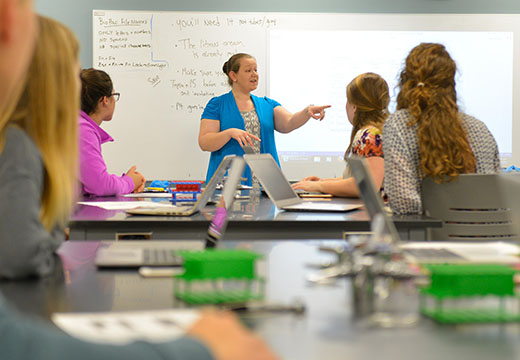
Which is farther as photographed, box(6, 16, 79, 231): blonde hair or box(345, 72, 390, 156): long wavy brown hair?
box(345, 72, 390, 156): long wavy brown hair

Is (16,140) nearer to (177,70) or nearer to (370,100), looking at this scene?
(370,100)

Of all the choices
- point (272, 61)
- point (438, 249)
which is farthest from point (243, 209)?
point (272, 61)

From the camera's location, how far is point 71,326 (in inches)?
33.8

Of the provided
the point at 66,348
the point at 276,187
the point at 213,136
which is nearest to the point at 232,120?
the point at 213,136

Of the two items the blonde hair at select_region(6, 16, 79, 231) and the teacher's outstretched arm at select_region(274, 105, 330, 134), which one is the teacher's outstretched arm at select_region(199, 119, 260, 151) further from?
the blonde hair at select_region(6, 16, 79, 231)

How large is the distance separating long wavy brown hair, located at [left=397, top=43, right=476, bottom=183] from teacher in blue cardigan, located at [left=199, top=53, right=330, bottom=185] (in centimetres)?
194

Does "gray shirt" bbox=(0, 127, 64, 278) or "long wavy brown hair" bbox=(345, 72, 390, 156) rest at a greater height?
"long wavy brown hair" bbox=(345, 72, 390, 156)

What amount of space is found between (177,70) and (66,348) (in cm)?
462

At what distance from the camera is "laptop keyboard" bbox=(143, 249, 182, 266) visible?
1314 mm

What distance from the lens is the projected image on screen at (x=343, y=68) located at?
5.18 meters

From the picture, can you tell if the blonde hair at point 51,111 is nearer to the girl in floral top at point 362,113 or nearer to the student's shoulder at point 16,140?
the student's shoulder at point 16,140

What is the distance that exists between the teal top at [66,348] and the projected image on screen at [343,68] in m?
4.55

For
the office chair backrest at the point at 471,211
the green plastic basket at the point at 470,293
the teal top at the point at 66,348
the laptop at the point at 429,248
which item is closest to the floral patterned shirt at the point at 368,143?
the office chair backrest at the point at 471,211

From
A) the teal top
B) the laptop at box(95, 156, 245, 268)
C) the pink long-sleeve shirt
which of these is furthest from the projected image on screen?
the teal top
